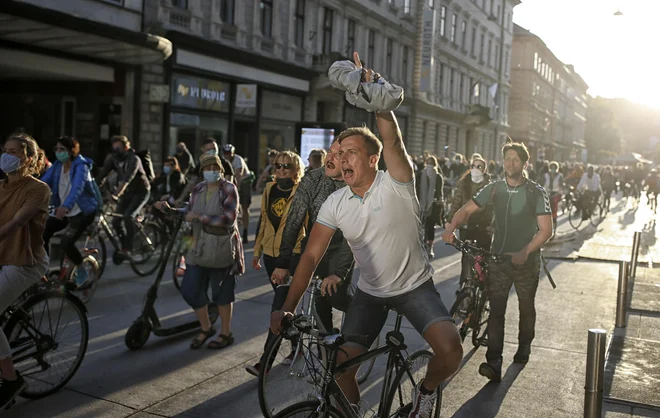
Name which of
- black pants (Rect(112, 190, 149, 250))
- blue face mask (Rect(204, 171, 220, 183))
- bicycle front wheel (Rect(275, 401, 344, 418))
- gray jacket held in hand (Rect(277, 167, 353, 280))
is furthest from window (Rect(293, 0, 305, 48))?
bicycle front wheel (Rect(275, 401, 344, 418))

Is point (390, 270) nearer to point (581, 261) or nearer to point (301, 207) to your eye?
point (301, 207)

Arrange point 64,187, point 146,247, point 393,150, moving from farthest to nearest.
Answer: point 146,247 → point 64,187 → point 393,150

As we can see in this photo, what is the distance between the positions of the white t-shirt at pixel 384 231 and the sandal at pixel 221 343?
2.94 m

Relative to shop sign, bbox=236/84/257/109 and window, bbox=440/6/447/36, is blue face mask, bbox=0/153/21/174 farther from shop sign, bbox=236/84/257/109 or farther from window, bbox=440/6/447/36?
window, bbox=440/6/447/36

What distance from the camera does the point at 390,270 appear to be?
3.62m

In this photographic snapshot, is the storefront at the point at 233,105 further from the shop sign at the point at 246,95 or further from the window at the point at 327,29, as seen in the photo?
the window at the point at 327,29

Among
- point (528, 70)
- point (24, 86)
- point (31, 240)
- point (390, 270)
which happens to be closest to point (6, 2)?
point (24, 86)

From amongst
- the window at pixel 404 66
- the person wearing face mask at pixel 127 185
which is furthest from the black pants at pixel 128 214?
the window at pixel 404 66

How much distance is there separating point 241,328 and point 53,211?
91.1 inches

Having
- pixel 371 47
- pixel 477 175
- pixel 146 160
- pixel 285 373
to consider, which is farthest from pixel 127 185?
pixel 371 47

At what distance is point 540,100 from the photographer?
258 ft

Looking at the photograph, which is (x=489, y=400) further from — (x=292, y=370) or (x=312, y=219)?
(x=292, y=370)

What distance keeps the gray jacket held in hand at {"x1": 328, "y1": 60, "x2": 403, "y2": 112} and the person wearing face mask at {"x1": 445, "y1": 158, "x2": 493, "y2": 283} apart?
12.7 feet

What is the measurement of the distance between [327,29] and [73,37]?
50.8ft
